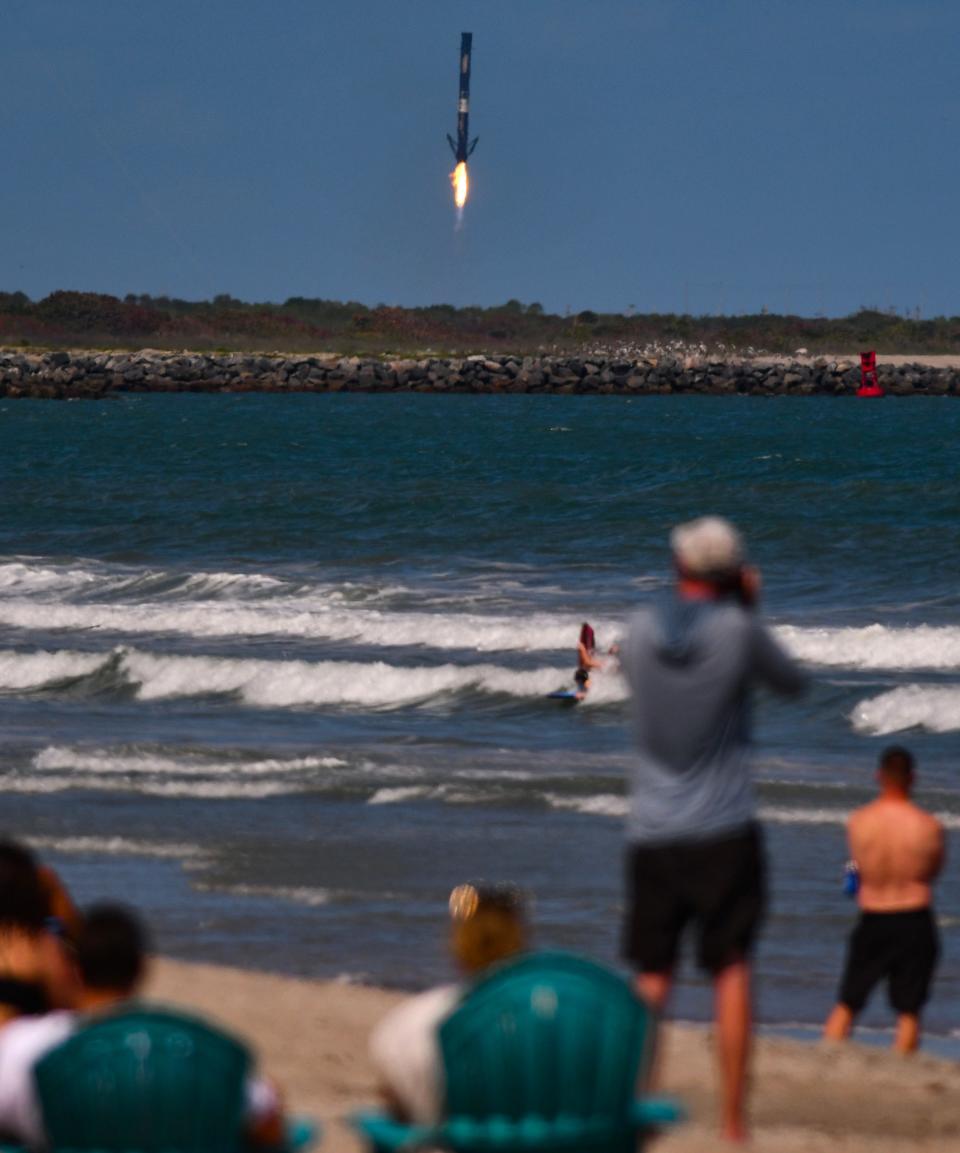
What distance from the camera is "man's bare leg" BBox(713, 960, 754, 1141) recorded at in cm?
511

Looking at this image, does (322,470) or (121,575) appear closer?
(121,575)

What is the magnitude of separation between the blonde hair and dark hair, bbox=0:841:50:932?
1.26m

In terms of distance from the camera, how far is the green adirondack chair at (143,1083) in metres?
3.35

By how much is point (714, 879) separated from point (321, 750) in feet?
32.0

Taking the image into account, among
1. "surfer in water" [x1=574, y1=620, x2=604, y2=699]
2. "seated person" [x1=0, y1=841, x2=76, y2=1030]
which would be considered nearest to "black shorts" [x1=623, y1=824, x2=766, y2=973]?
"seated person" [x1=0, y1=841, x2=76, y2=1030]

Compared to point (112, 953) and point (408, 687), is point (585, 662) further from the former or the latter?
point (112, 953)

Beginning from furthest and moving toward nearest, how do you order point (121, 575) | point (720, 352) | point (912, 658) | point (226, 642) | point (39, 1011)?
1. point (720, 352)
2. point (121, 575)
3. point (226, 642)
4. point (912, 658)
5. point (39, 1011)

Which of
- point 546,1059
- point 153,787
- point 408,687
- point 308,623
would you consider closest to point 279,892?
point 153,787

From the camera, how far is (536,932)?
910 cm

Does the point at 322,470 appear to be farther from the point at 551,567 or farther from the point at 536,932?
the point at 536,932

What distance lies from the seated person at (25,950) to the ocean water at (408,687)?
Result: 3696mm

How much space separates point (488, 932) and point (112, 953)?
2.39 ft

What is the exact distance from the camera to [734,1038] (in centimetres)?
521

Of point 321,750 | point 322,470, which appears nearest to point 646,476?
point 322,470
